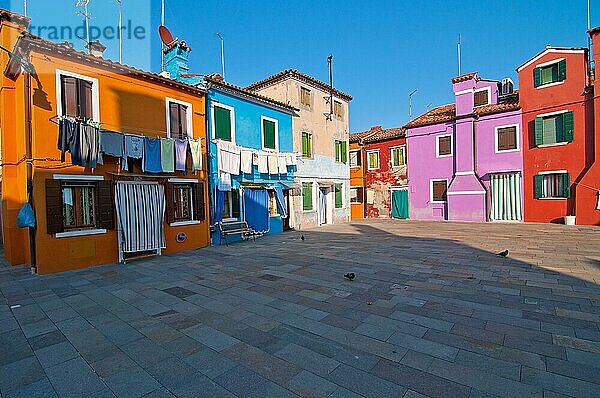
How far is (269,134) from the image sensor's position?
49.5 feet

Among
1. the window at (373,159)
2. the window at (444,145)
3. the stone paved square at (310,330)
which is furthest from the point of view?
the window at (373,159)

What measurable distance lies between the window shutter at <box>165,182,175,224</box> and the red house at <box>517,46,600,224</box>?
Answer: 1903cm

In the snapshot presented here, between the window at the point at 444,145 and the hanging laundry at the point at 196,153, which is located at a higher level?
the window at the point at 444,145

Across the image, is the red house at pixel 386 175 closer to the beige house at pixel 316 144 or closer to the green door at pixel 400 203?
the green door at pixel 400 203

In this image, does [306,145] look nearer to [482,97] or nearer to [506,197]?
[506,197]

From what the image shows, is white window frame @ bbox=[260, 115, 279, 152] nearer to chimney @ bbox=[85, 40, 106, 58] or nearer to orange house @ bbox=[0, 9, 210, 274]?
orange house @ bbox=[0, 9, 210, 274]

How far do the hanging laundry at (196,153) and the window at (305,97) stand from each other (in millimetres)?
7908

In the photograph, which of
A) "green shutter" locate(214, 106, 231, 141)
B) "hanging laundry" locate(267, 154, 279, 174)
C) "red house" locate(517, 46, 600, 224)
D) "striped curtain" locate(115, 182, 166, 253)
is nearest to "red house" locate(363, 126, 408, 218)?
"red house" locate(517, 46, 600, 224)

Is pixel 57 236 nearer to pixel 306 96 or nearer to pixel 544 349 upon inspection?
pixel 544 349

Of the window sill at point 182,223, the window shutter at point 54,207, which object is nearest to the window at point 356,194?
the window sill at point 182,223

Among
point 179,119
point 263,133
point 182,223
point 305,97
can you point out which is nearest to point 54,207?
point 182,223

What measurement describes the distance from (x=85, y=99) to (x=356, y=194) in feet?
67.4

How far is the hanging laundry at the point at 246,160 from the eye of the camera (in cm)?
1325

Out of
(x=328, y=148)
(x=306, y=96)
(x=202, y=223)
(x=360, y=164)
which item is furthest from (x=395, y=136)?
(x=202, y=223)
